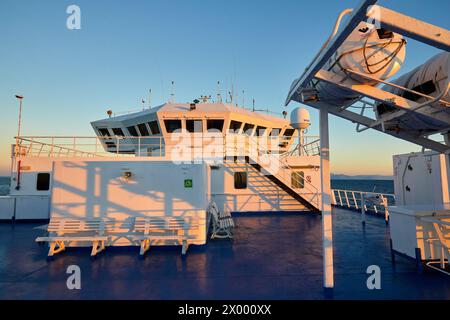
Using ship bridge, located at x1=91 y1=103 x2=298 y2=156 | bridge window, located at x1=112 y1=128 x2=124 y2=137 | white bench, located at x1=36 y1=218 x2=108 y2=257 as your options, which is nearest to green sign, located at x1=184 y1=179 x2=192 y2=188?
white bench, located at x1=36 y1=218 x2=108 y2=257

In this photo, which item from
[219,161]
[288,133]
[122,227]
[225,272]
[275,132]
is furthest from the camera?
[288,133]

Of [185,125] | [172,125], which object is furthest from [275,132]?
[172,125]

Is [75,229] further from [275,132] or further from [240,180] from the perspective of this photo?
[275,132]

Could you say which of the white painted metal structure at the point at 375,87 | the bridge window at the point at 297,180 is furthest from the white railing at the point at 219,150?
the white painted metal structure at the point at 375,87

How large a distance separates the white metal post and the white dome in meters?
9.76

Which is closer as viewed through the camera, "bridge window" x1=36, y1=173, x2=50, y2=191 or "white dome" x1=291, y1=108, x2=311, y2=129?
"bridge window" x1=36, y1=173, x2=50, y2=191

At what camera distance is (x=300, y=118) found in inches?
586

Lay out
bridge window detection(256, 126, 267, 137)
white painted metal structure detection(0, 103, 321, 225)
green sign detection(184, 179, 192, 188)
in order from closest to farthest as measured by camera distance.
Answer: green sign detection(184, 179, 192, 188), white painted metal structure detection(0, 103, 321, 225), bridge window detection(256, 126, 267, 137)

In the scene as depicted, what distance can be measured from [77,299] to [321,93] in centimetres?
578

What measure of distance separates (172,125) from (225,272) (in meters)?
9.96

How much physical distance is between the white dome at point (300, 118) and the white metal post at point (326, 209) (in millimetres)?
9762

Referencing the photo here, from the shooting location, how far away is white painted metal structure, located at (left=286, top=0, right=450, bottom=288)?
109 inches

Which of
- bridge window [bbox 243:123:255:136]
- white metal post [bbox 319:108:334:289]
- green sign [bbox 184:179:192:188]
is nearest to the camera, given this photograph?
white metal post [bbox 319:108:334:289]

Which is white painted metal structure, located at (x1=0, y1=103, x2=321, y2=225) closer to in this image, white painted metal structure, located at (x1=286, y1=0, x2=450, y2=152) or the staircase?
the staircase
